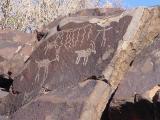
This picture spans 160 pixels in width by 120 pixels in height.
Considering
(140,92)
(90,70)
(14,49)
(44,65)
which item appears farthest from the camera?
(14,49)

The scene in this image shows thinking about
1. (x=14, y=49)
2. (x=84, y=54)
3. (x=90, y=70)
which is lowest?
(x=14, y=49)

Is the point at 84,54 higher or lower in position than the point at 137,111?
higher

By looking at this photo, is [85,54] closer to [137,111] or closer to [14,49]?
[137,111]

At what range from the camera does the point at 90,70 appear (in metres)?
5.88

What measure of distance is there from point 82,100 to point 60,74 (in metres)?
0.99

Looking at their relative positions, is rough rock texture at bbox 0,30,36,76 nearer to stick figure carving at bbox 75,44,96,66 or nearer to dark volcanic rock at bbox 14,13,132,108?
dark volcanic rock at bbox 14,13,132,108

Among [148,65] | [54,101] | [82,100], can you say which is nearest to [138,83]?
[148,65]

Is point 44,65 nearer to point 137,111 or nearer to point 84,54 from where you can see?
point 84,54

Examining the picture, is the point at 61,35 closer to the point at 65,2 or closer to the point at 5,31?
the point at 5,31

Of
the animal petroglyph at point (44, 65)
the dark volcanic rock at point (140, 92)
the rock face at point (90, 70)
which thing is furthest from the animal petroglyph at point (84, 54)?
the dark volcanic rock at point (140, 92)

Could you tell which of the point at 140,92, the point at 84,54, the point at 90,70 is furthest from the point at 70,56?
the point at 140,92

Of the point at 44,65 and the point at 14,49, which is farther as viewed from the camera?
the point at 14,49

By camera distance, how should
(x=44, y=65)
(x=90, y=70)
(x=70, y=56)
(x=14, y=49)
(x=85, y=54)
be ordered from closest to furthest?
(x=90, y=70), (x=85, y=54), (x=70, y=56), (x=44, y=65), (x=14, y=49)

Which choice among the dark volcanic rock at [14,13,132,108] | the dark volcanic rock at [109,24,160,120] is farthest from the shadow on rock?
the dark volcanic rock at [14,13,132,108]
